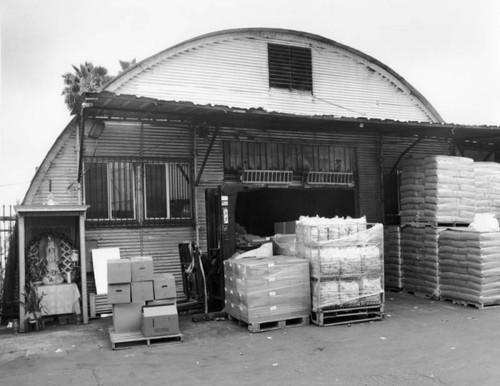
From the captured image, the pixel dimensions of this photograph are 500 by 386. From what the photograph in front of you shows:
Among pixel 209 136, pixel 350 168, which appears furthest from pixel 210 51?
pixel 350 168

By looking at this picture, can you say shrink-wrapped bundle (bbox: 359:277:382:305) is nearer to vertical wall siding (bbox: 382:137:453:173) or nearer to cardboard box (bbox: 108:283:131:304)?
cardboard box (bbox: 108:283:131:304)

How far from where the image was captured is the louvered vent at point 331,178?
12828 mm

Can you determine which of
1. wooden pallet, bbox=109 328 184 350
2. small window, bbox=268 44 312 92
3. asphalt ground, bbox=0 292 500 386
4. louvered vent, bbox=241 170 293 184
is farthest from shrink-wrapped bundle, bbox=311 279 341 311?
small window, bbox=268 44 312 92

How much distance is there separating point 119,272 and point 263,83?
7094 millimetres

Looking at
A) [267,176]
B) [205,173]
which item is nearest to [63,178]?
[205,173]

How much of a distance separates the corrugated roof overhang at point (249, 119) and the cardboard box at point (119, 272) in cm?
290

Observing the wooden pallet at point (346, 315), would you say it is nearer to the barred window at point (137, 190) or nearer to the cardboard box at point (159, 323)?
the cardboard box at point (159, 323)

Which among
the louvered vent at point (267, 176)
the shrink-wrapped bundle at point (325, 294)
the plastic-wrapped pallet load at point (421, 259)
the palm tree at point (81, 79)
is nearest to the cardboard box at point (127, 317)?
the shrink-wrapped bundle at point (325, 294)

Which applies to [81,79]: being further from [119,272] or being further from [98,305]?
[119,272]

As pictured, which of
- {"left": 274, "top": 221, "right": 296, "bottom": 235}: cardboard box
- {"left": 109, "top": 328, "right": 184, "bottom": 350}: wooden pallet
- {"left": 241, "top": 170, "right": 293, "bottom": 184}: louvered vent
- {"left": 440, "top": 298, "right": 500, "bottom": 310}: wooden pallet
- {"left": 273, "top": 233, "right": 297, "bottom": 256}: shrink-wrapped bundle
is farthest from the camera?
{"left": 274, "top": 221, "right": 296, "bottom": 235}: cardboard box

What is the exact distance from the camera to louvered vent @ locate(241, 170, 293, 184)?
1206 cm

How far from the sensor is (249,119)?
11141 mm

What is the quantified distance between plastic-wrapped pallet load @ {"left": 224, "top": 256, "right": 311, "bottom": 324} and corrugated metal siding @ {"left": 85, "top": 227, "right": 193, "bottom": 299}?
8.07 feet

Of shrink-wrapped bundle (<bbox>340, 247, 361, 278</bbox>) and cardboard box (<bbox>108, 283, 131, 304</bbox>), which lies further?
shrink-wrapped bundle (<bbox>340, 247, 361, 278</bbox>)
